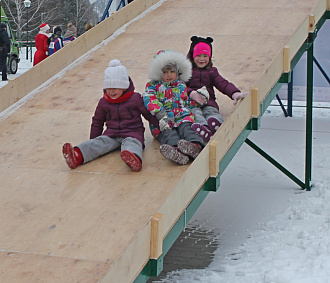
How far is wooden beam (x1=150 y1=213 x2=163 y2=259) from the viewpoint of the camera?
456 cm

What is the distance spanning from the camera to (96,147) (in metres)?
6.43

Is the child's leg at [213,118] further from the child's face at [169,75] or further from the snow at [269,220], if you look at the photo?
the snow at [269,220]

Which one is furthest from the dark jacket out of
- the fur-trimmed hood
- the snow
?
the fur-trimmed hood

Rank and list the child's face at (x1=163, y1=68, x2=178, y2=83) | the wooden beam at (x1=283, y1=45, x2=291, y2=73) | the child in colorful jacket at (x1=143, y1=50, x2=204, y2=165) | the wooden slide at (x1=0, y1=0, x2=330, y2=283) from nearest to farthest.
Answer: the wooden slide at (x1=0, y1=0, x2=330, y2=283) → the child in colorful jacket at (x1=143, y1=50, x2=204, y2=165) → the child's face at (x1=163, y1=68, x2=178, y2=83) → the wooden beam at (x1=283, y1=45, x2=291, y2=73)

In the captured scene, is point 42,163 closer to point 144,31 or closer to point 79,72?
point 79,72

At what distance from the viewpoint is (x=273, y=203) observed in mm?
9492

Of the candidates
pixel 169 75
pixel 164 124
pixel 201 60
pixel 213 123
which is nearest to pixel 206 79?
pixel 201 60

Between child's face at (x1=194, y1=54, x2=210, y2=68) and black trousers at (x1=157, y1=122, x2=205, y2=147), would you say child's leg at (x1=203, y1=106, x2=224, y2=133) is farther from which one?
child's face at (x1=194, y1=54, x2=210, y2=68)

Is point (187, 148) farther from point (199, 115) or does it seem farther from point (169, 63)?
point (169, 63)

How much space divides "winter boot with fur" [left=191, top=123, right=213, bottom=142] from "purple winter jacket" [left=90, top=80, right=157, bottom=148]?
49cm

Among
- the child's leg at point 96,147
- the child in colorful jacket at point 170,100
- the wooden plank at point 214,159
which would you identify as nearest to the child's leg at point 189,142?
the child in colorful jacket at point 170,100

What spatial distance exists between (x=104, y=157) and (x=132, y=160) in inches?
19.8

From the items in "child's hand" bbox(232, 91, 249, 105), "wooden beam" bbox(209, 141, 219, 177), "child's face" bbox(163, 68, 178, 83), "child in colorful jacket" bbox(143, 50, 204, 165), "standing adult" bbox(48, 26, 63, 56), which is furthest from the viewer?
"standing adult" bbox(48, 26, 63, 56)

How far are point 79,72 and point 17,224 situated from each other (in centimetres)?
434
